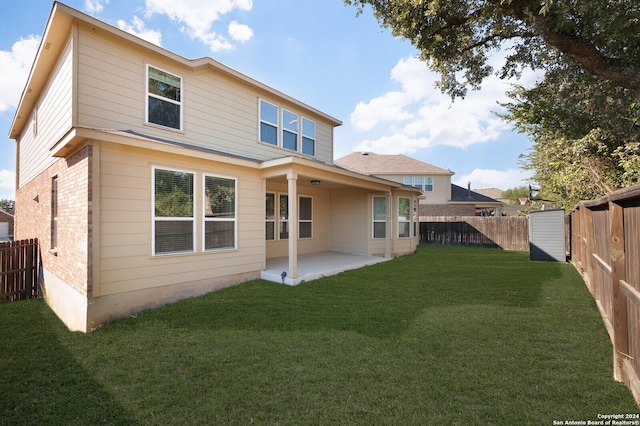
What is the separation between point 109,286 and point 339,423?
15.2 ft

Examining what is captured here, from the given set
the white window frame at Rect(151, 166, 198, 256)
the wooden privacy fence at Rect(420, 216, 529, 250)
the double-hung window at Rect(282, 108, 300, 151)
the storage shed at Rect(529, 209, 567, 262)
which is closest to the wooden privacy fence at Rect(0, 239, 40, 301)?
the white window frame at Rect(151, 166, 198, 256)

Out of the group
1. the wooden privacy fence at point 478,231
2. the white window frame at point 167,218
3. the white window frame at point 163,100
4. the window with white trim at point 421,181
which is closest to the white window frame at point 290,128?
the white window frame at point 163,100

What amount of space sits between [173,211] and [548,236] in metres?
12.5

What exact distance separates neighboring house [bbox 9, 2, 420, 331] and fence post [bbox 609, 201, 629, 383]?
5479mm

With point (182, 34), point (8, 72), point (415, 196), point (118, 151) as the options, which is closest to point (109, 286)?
point (118, 151)

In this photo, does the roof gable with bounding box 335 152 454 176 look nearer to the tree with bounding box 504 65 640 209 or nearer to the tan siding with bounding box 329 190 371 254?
the tan siding with bounding box 329 190 371 254

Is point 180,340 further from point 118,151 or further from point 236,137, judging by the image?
point 236,137

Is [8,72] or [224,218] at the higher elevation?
[8,72]

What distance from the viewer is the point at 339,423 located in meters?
2.48

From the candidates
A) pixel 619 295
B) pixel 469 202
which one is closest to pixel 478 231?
pixel 469 202

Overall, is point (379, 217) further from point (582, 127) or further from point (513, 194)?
point (513, 194)

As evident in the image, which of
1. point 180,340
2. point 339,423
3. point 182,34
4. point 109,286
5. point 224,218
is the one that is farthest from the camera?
point 182,34

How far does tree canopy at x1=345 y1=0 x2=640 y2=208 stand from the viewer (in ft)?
20.3

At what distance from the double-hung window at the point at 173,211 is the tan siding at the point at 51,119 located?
2.12 meters
